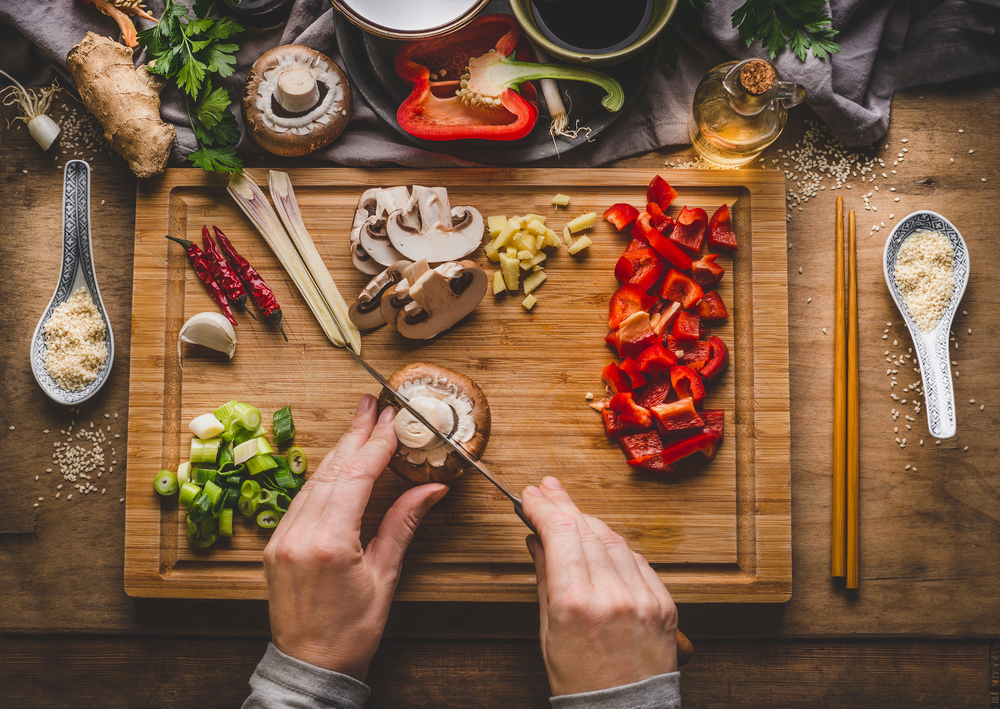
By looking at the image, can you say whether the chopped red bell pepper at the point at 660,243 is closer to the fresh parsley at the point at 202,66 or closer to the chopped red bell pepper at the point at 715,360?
the chopped red bell pepper at the point at 715,360

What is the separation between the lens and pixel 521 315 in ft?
9.29

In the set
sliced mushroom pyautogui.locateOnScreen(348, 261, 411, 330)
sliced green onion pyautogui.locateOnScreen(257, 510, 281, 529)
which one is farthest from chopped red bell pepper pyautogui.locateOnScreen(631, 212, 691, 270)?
sliced green onion pyautogui.locateOnScreen(257, 510, 281, 529)

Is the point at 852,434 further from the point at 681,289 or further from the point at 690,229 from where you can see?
the point at 690,229

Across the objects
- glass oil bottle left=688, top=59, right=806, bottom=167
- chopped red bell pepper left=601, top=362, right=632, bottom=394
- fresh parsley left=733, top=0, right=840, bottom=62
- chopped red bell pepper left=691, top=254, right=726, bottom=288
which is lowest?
chopped red bell pepper left=601, top=362, right=632, bottom=394

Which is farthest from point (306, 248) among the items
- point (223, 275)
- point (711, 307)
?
point (711, 307)

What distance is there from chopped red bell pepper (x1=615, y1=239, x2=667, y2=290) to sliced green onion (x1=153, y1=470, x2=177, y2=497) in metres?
2.30

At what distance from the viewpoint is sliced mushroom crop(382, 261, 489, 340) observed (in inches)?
103

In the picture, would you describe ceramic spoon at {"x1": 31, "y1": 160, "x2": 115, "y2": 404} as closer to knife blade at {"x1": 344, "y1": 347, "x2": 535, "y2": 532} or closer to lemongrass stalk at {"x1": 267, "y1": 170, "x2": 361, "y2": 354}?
lemongrass stalk at {"x1": 267, "y1": 170, "x2": 361, "y2": 354}

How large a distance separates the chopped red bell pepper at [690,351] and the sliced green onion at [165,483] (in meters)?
2.38

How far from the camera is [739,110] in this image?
8.66ft

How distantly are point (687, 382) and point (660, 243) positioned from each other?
0.66 metres

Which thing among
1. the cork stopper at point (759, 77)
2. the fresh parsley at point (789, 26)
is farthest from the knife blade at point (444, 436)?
the fresh parsley at point (789, 26)

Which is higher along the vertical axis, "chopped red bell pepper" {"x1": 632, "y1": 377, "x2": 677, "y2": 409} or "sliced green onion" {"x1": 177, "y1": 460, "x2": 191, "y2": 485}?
"chopped red bell pepper" {"x1": 632, "y1": 377, "x2": 677, "y2": 409}

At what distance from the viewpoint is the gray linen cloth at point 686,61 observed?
2826 millimetres
